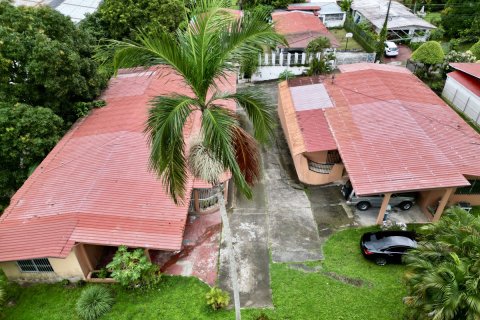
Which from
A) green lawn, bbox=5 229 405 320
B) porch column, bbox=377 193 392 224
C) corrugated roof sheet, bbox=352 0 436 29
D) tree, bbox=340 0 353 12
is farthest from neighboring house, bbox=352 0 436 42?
green lawn, bbox=5 229 405 320

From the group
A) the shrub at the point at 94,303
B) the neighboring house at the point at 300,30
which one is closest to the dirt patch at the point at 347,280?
the shrub at the point at 94,303

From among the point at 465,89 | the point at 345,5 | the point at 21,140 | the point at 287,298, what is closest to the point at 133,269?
the point at 287,298

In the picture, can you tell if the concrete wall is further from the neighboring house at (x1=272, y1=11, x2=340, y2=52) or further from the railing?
the neighboring house at (x1=272, y1=11, x2=340, y2=52)

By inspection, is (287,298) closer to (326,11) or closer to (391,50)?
(391,50)

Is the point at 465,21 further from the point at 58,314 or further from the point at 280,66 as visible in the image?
the point at 58,314

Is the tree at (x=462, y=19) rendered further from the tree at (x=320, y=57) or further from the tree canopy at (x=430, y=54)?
the tree at (x=320, y=57)

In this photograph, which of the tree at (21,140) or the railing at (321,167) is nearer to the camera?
the tree at (21,140)
